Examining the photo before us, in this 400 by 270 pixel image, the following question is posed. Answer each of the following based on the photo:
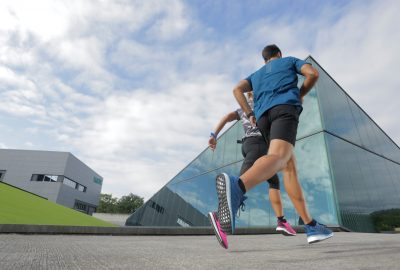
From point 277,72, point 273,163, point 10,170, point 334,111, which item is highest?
point 10,170

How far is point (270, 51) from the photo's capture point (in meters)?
2.40

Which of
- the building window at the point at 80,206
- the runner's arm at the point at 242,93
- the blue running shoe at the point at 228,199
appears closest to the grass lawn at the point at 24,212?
the blue running shoe at the point at 228,199

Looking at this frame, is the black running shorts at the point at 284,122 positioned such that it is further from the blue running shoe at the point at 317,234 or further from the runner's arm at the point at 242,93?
the blue running shoe at the point at 317,234

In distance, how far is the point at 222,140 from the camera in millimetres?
15359

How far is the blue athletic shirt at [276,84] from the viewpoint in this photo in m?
1.96

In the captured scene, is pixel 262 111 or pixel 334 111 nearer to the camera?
pixel 262 111

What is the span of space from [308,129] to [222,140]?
6667mm

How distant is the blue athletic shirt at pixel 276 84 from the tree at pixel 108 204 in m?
75.3

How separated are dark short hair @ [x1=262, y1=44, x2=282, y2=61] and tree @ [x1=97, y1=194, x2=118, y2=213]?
75.3 meters

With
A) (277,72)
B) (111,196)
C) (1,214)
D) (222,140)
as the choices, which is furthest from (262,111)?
(111,196)

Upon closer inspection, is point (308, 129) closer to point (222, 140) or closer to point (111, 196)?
point (222, 140)

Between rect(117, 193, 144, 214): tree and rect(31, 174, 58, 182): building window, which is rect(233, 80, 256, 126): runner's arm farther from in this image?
rect(117, 193, 144, 214): tree

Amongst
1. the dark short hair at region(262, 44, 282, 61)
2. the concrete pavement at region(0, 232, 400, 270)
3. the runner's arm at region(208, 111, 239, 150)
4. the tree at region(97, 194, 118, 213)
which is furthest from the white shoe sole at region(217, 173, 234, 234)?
the tree at region(97, 194, 118, 213)

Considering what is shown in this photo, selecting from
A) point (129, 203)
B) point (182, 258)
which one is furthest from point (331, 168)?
point (129, 203)
